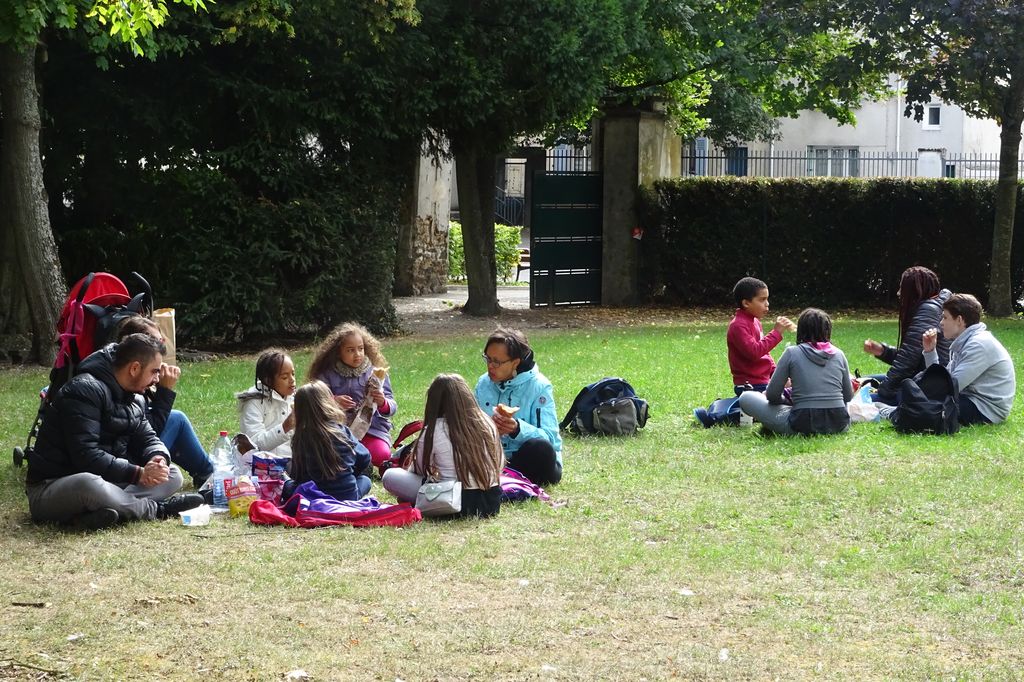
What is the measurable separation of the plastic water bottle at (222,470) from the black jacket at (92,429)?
18.5 inches

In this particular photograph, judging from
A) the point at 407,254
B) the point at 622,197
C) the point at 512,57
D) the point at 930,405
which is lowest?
the point at 930,405

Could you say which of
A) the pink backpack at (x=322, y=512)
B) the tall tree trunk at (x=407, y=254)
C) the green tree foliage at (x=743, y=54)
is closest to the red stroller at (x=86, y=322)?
the pink backpack at (x=322, y=512)

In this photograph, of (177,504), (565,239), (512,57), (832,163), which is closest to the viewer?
(177,504)

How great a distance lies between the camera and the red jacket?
10656 millimetres

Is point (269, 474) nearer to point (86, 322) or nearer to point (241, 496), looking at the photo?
point (241, 496)

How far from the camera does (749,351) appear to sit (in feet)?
35.0

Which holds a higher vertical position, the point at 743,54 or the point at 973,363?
the point at 743,54

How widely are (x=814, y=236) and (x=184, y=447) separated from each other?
52.8ft

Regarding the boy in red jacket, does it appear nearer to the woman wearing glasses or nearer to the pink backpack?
the woman wearing glasses

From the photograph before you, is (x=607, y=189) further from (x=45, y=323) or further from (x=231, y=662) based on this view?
(x=231, y=662)

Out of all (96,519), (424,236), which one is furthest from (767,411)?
(424,236)

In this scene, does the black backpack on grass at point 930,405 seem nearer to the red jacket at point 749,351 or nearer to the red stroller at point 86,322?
the red jacket at point 749,351

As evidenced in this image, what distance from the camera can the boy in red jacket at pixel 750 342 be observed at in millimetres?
10570

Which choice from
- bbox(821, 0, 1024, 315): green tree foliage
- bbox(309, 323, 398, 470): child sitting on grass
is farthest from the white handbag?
bbox(821, 0, 1024, 315): green tree foliage
